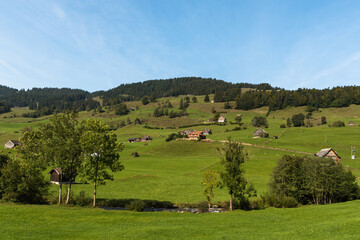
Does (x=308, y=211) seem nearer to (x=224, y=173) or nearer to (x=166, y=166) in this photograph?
(x=224, y=173)

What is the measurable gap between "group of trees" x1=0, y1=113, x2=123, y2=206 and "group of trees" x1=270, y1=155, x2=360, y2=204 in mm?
30469

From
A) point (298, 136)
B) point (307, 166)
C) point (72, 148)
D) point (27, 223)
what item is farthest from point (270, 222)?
point (298, 136)

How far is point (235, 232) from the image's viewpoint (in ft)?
85.1

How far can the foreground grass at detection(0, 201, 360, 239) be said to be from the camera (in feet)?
78.2

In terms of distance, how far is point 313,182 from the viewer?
46.1m

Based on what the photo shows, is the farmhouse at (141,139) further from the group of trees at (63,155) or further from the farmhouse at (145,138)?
the group of trees at (63,155)

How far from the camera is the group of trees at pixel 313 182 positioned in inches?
1806

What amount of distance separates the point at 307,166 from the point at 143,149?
97969 millimetres

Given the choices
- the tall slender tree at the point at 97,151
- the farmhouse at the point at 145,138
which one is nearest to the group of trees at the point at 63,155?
the tall slender tree at the point at 97,151

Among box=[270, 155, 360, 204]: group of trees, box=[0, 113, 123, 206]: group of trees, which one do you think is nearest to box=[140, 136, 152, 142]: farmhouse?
box=[0, 113, 123, 206]: group of trees

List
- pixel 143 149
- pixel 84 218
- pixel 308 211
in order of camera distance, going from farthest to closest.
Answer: pixel 143 149, pixel 308 211, pixel 84 218

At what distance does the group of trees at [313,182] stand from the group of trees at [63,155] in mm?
30469

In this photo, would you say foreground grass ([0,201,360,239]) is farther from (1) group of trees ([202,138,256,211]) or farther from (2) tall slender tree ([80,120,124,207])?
(2) tall slender tree ([80,120,124,207])

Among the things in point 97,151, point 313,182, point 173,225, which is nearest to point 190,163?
point 313,182
